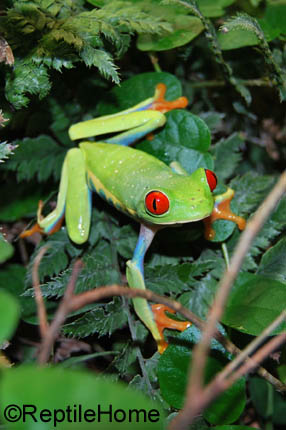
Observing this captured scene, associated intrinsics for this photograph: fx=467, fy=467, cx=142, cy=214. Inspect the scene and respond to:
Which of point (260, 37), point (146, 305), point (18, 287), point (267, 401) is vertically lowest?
point (267, 401)

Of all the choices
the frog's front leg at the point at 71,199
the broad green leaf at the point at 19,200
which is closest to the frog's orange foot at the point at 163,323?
the frog's front leg at the point at 71,199

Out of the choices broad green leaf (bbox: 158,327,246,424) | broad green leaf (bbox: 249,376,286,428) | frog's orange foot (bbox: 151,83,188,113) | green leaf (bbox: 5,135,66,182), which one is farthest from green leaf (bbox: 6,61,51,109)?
broad green leaf (bbox: 249,376,286,428)

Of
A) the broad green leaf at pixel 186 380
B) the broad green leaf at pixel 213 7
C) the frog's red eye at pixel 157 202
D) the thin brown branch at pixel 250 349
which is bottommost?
the broad green leaf at pixel 186 380

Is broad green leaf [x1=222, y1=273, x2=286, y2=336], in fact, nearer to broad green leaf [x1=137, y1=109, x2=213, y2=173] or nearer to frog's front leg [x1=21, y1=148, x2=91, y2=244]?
broad green leaf [x1=137, y1=109, x2=213, y2=173]

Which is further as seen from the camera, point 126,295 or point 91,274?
point 91,274

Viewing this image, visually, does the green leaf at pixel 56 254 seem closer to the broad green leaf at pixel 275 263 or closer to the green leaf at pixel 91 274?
the green leaf at pixel 91 274

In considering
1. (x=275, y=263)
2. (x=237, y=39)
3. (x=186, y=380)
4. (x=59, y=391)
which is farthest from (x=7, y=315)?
(x=237, y=39)

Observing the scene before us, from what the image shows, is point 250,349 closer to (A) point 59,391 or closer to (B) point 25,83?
(A) point 59,391
